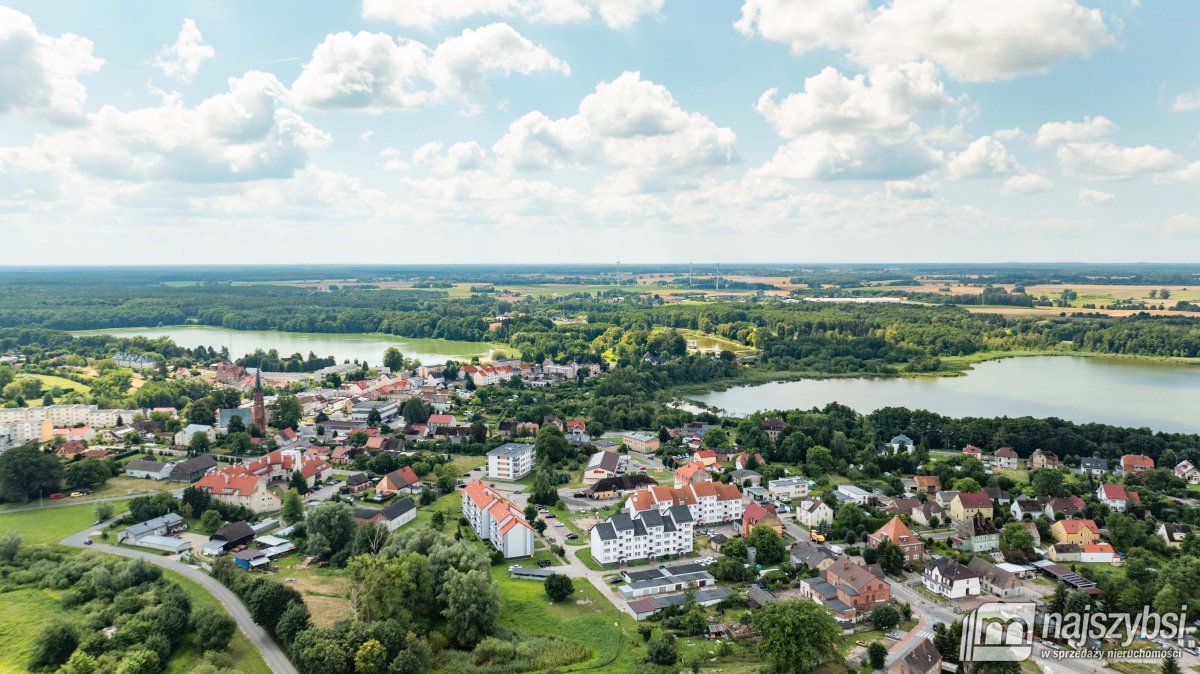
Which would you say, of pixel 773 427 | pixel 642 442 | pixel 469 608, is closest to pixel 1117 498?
pixel 773 427

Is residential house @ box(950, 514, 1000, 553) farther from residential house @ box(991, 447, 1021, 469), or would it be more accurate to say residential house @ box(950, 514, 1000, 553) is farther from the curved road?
the curved road

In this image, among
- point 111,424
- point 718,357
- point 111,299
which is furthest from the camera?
point 111,299

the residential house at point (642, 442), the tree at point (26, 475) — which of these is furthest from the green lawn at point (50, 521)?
the residential house at point (642, 442)

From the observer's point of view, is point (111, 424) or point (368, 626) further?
point (111, 424)

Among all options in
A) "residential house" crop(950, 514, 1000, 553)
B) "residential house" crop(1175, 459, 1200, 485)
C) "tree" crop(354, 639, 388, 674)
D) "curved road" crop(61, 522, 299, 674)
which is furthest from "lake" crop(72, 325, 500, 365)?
"residential house" crop(1175, 459, 1200, 485)

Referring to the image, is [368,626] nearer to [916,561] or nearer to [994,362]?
[916,561]

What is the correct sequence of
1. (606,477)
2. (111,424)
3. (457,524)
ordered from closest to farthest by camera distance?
1. (457,524)
2. (606,477)
3. (111,424)

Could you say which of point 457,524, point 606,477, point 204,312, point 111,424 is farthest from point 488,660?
point 204,312
